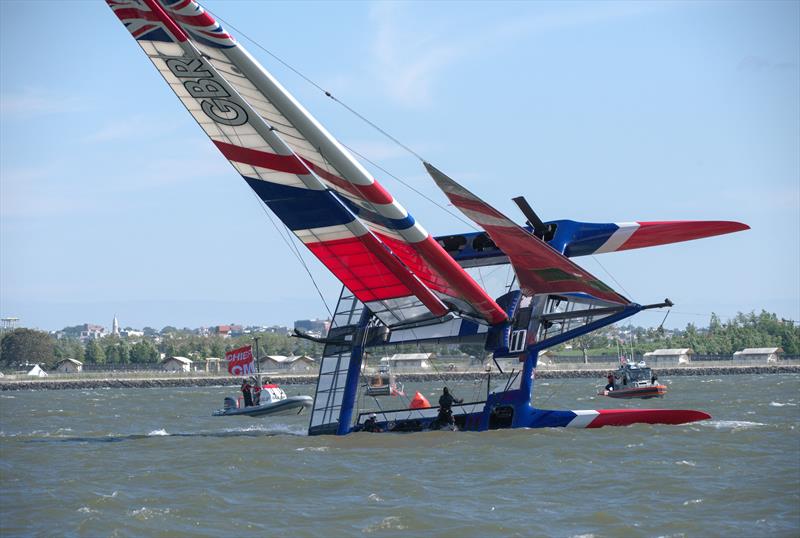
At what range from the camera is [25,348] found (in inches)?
5782

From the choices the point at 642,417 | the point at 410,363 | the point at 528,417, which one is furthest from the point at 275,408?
the point at 410,363

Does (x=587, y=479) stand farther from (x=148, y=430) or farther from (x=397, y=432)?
(x=148, y=430)

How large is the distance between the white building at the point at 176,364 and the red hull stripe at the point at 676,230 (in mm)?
111353

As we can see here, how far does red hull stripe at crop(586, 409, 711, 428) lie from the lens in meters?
27.7

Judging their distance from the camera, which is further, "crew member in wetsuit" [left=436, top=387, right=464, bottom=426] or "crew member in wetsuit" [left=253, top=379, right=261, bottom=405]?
"crew member in wetsuit" [left=253, top=379, right=261, bottom=405]

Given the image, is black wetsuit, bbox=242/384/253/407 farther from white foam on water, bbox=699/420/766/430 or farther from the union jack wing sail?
white foam on water, bbox=699/420/766/430

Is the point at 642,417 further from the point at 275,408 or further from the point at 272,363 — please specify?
the point at 272,363

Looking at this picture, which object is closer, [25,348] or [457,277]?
[457,277]

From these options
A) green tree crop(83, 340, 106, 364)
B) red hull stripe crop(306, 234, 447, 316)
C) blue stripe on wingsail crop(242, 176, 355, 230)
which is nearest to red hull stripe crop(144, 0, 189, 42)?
blue stripe on wingsail crop(242, 176, 355, 230)

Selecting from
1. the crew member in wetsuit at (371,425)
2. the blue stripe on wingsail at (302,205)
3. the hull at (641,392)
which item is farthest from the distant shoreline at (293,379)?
the blue stripe on wingsail at (302,205)

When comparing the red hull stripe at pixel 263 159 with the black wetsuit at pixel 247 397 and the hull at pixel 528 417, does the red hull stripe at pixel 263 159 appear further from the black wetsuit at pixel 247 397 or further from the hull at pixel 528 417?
the black wetsuit at pixel 247 397

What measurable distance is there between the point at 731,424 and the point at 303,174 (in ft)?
42.3

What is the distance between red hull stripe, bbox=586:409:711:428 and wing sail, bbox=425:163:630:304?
132 inches

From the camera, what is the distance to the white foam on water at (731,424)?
27812mm
